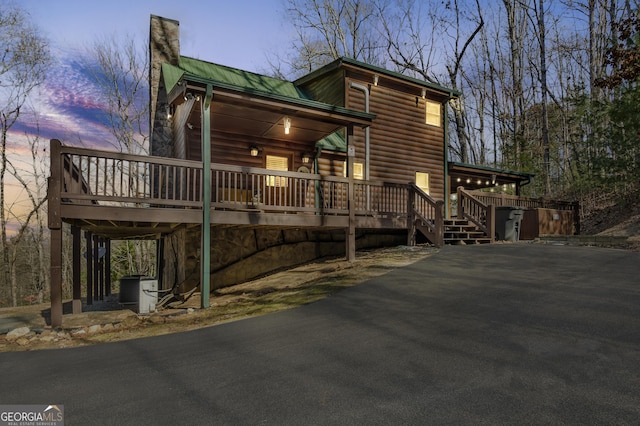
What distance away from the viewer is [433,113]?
19016mm

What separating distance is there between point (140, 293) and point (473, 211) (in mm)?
12254

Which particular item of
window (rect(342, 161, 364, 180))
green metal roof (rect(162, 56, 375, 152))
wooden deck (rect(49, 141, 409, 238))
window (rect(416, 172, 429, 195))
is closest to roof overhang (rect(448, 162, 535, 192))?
window (rect(416, 172, 429, 195))

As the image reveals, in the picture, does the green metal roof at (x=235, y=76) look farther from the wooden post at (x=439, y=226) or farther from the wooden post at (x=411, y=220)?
the wooden post at (x=439, y=226)

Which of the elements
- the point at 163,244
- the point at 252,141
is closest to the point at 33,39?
the point at 163,244

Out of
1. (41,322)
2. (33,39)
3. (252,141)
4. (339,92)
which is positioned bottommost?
(41,322)

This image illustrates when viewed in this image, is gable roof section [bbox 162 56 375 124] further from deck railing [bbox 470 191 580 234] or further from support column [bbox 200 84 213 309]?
deck railing [bbox 470 191 580 234]

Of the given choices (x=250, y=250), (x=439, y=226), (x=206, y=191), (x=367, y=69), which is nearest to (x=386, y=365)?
(x=206, y=191)

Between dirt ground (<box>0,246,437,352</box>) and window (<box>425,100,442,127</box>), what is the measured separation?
852 centimetres

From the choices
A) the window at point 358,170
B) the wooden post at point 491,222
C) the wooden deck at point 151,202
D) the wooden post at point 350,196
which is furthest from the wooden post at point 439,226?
the window at point 358,170

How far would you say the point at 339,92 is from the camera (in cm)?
1623

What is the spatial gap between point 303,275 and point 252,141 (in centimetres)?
568

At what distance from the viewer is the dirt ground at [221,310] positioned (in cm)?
704

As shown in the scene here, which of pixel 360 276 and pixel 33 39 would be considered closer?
pixel 360 276

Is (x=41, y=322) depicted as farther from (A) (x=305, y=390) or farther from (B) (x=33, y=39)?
(B) (x=33, y=39)
